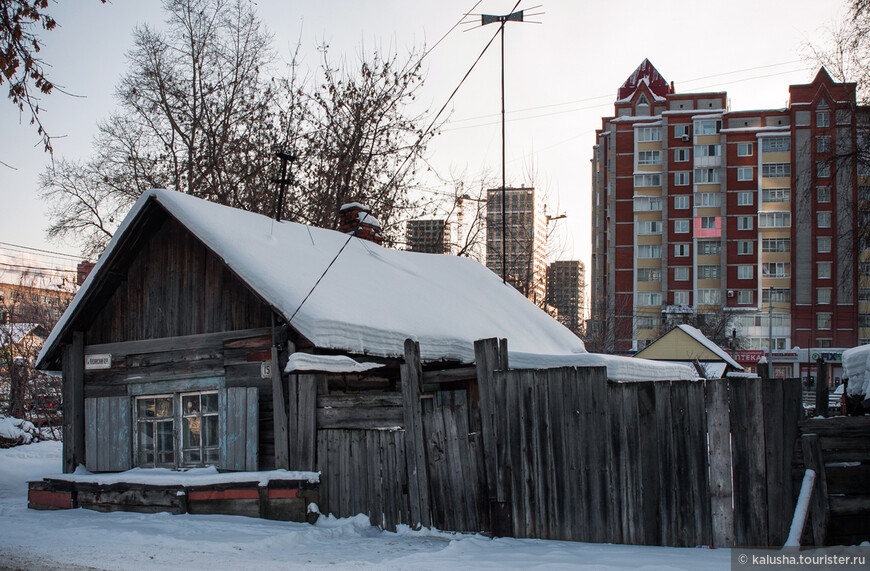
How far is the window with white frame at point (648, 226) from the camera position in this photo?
78.9 m

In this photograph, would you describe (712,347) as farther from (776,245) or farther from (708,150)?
(708,150)

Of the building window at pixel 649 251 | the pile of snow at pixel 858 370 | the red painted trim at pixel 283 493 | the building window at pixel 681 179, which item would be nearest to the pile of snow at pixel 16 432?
the red painted trim at pixel 283 493

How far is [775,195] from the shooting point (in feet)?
245

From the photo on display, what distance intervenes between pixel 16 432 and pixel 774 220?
70.7 meters

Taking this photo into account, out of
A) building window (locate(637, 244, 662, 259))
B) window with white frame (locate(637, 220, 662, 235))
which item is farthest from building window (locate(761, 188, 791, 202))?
building window (locate(637, 244, 662, 259))

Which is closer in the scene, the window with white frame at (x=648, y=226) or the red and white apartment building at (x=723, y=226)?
the red and white apartment building at (x=723, y=226)

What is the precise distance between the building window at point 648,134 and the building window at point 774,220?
43.5ft

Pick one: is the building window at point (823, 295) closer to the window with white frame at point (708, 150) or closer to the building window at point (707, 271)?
the building window at point (707, 271)

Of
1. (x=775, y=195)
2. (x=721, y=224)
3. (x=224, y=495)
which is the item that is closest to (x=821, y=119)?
(x=775, y=195)

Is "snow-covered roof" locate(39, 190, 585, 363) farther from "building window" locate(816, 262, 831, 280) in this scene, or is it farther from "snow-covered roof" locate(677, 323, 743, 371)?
"building window" locate(816, 262, 831, 280)

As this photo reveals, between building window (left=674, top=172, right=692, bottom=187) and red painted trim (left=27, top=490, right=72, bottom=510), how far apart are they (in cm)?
7493

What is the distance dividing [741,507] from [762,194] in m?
75.5

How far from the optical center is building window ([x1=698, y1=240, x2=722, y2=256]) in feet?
251

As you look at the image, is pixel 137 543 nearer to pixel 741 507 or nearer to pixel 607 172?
pixel 741 507
